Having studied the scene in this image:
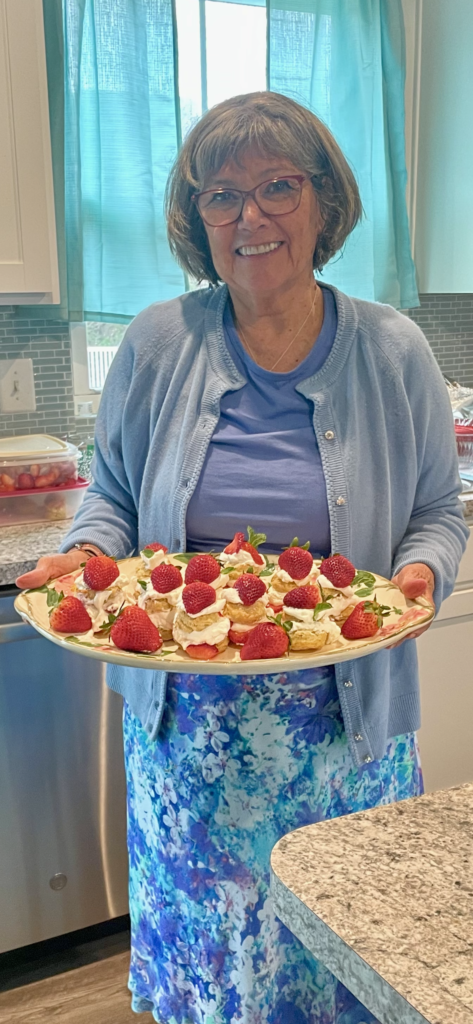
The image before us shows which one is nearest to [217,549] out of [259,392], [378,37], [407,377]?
[259,392]

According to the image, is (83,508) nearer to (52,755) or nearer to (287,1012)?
(52,755)

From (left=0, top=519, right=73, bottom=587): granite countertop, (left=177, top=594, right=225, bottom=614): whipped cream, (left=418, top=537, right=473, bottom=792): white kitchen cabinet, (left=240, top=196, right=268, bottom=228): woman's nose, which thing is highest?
(left=240, top=196, right=268, bottom=228): woman's nose

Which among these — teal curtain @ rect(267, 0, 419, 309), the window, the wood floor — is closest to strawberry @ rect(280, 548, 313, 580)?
the wood floor

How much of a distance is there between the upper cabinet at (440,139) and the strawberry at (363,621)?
1636 mm

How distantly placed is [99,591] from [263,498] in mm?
261

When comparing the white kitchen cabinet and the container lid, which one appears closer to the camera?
the container lid

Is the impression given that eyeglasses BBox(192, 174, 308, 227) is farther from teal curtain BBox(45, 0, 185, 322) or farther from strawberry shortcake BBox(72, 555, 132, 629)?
teal curtain BBox(45, 0, 185, 322)

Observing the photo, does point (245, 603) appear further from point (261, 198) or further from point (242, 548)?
point (261, 198)

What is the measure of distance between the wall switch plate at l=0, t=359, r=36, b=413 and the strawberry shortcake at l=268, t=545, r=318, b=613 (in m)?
1.18

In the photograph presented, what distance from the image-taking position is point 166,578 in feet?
3.79

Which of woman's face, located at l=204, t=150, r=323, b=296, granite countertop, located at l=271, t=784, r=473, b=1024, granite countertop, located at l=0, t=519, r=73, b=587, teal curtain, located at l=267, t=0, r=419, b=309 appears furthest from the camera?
teal curtain, located at l=267, t=0, r=419, b=309

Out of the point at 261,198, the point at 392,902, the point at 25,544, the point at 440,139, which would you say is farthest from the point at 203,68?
the point at 392,902

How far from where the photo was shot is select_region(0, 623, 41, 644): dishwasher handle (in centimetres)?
167

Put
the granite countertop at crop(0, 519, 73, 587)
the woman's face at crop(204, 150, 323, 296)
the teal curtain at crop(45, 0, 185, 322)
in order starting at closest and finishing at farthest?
the woman's face at crop(204, 150, 323, 296) → the granite countertop at crop(0, 519, 73, 587) → the teal curtain at crop(45, 0, 185, 322)
